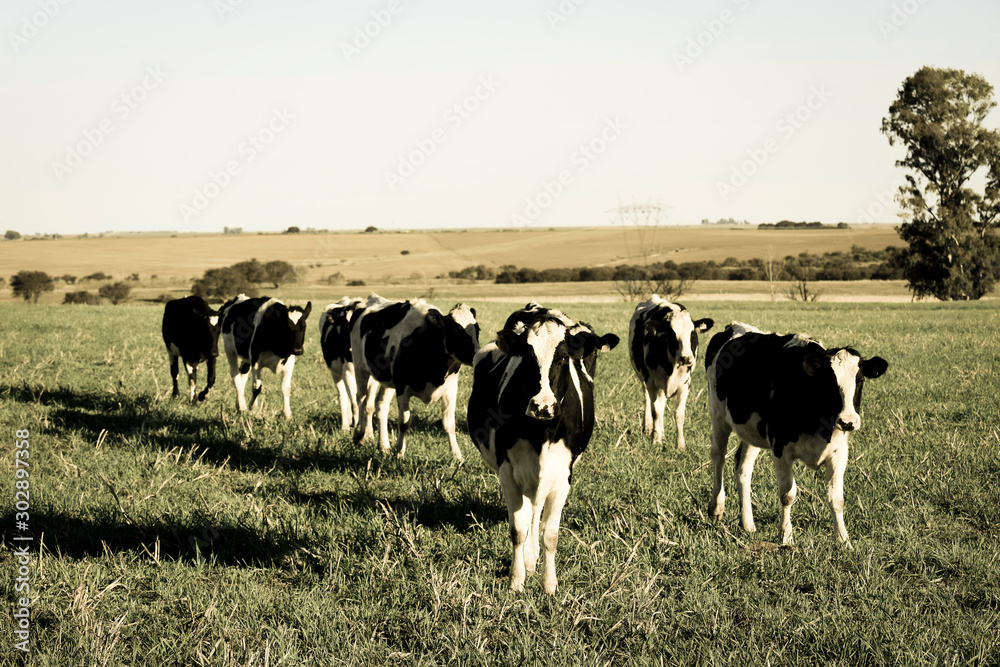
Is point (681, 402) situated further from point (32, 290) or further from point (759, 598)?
point (32, 290)

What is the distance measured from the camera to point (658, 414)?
1045 centimetres

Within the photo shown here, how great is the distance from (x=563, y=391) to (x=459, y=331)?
A: 3.76 meters

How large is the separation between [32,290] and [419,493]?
57.6 meters

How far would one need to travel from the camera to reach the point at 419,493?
24.8 ft

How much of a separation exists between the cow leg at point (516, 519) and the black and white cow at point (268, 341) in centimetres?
718

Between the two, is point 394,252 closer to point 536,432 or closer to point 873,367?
point 873,367

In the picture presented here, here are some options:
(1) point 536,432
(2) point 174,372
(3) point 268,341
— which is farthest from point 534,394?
(2) point 174,372

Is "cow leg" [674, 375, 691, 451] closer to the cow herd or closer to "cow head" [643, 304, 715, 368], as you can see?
the cow herd

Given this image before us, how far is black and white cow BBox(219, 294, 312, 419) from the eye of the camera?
1248 centimetres

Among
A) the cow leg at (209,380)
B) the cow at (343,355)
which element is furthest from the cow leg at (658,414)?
the cow leg at (209,380)

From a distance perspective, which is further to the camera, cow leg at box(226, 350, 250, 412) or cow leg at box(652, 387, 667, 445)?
cow leg at box(226, 350, 250, 412)

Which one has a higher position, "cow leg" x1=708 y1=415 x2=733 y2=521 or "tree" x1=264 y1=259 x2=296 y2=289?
"tree" x1=264 y1=259 x2=296 y2=289

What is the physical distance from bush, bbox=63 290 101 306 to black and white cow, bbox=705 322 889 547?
56.3m

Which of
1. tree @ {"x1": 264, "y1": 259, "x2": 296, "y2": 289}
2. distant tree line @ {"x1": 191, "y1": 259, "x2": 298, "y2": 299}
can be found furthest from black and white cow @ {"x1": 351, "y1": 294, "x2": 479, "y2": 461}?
tree @ {"x1": 264, "y1": 259, "x2": 296, "y2": 289}
